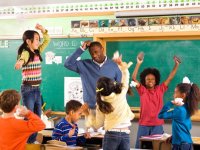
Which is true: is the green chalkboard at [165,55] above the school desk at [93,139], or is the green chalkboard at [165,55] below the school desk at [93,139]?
above

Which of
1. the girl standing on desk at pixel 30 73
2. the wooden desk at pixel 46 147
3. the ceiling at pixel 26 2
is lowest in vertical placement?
the wooden desk at pixel 46 147

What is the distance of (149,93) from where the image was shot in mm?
5070

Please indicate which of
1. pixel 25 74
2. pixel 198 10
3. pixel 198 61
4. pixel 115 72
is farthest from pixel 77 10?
pixel 198 61

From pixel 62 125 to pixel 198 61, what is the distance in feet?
7.24

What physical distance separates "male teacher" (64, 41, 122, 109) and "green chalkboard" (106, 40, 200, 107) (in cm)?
110

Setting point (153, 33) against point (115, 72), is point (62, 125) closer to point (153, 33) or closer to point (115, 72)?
point (115, 72)

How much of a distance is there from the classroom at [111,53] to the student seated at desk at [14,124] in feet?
1.50

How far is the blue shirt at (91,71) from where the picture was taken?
4.65 m

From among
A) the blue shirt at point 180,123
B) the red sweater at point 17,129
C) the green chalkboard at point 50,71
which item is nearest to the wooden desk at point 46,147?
the red sweater at point 17,129

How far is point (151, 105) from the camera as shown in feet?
16.6

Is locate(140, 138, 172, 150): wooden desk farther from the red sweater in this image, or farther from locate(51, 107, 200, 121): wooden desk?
the red sweater

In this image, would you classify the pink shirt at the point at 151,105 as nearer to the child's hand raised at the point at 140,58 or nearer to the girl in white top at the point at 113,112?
the child's hand raised at the point at 140,58

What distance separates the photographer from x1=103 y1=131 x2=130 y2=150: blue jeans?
378 cm

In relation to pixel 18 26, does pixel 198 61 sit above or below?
below
